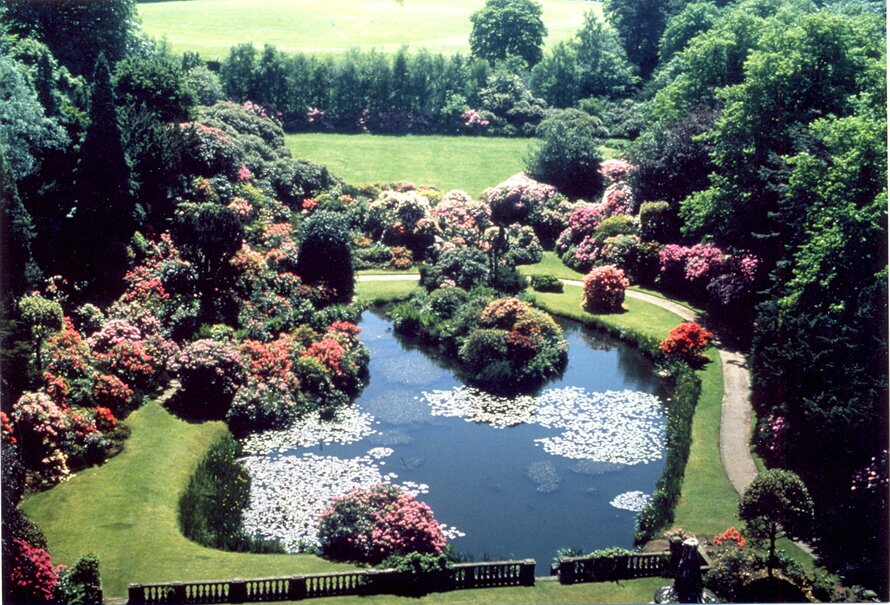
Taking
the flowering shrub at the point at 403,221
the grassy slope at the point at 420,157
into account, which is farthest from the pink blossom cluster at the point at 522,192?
the flowering shrub at the point at 403,221

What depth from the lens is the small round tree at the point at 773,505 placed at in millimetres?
24109

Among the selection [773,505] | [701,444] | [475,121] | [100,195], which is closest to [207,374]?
[100,195]

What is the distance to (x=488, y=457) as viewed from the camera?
33.5 m

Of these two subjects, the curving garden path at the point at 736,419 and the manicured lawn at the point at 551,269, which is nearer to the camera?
the curving garden path at the point at 736,419

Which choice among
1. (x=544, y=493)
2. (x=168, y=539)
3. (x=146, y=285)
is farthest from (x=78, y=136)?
(x=544, y=493)

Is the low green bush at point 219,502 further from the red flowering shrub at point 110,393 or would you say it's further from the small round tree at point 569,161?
the small round tree at point 569,161

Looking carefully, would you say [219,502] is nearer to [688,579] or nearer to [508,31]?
[688,579]

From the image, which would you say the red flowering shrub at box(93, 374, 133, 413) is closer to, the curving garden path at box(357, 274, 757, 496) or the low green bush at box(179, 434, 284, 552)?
the low green bush at box(179, 434, 284, 552)

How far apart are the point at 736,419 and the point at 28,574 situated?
79.8 ft

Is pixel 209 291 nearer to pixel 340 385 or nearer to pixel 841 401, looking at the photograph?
pixel 340 385

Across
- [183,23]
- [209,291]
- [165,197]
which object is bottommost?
[209,291]

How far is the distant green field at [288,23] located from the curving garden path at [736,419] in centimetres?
4367

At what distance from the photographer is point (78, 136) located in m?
45.8

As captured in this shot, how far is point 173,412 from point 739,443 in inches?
786
